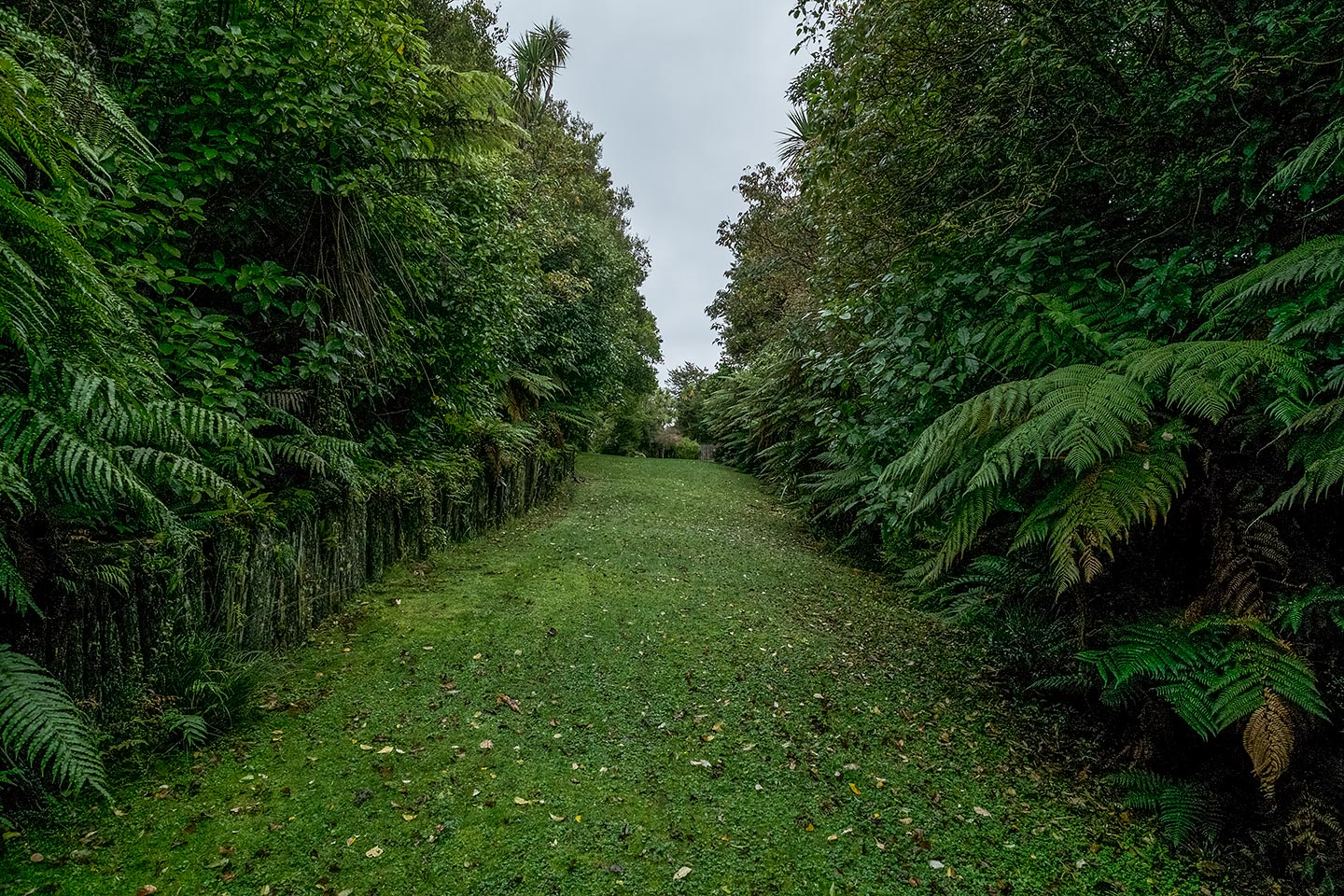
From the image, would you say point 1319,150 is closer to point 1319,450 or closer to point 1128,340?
point 1128,340

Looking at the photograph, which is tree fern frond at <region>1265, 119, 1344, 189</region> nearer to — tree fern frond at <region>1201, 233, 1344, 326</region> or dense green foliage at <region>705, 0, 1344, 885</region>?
dense green foliage at <region>705, 0, 1344, 885</region>

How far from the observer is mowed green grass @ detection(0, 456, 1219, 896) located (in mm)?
1771

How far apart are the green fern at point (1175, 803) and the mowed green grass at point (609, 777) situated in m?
0.09

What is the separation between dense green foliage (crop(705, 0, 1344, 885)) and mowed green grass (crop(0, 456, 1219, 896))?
520mm

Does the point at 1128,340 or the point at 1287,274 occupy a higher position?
the point at 1287,274

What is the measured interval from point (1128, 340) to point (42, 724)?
3.91m

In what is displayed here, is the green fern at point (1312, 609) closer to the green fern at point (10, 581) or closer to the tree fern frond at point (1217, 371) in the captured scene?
the tree fern frond at point (1217, 371)

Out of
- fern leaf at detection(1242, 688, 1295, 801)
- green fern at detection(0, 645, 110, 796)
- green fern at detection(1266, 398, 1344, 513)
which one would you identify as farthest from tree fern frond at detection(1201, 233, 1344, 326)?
green fern at detection(0, 645, 110, 796)

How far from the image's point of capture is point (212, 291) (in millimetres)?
3279

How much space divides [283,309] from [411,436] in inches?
65.0

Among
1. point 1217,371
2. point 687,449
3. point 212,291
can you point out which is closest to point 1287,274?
point 1217,371

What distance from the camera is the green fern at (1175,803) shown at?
74.8 inches

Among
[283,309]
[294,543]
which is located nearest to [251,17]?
[283,309]

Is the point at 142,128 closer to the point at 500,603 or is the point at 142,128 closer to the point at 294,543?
the point at 294,543
